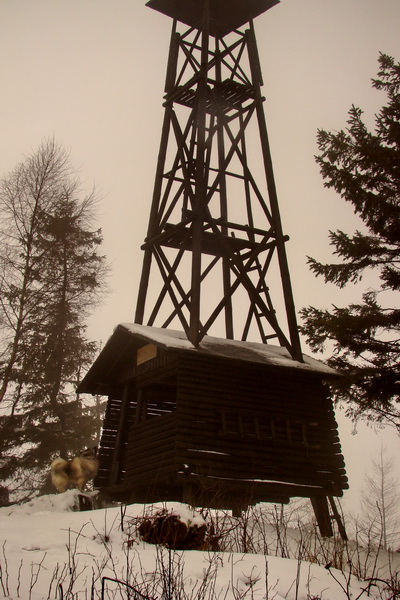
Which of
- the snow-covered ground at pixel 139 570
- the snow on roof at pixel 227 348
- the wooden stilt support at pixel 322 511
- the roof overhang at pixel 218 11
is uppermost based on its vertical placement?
the roof overhang at pixel 218 11

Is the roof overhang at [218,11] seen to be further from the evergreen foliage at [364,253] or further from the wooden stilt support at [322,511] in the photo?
the wooden stilt support at [322,511]

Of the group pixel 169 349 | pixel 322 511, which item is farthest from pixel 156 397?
pixel 322 511

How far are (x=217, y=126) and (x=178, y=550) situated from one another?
38.6 ft

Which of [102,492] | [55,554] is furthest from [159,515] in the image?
[102,492]

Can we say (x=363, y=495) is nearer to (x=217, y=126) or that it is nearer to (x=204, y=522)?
(x=217, y=126)

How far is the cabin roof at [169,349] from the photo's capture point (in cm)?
1105

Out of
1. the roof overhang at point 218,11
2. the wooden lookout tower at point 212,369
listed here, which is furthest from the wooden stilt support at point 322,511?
the roof overhang at point 218,11

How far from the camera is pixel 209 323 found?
459 inches

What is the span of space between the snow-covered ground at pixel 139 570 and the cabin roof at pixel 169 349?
4672mm

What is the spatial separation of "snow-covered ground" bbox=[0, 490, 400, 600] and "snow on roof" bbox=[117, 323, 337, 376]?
4.54 metres

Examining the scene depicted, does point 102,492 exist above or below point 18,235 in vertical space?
below

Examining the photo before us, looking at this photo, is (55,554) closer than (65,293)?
Yes

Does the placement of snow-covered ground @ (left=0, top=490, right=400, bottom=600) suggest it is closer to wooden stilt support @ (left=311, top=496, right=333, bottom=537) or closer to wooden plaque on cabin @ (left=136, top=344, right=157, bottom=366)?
wooden plaque on cabin @ (left=136, top=344, right=157, bottom=366)

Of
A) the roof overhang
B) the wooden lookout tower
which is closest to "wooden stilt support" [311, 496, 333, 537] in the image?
the wooden lookout tower
